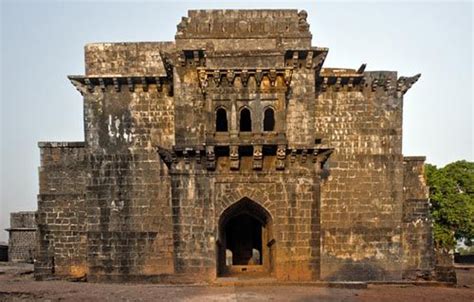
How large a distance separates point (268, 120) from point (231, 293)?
669cm

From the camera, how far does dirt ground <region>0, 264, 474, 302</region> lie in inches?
490

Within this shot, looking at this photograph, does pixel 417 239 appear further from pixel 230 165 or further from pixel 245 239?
pixel 230 165

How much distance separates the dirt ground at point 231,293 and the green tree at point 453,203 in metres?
14.3

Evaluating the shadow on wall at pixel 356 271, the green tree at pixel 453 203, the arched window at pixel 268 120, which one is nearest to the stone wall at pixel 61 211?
the arched window at pixel 268 120

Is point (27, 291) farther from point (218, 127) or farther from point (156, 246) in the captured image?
point (218, 127)

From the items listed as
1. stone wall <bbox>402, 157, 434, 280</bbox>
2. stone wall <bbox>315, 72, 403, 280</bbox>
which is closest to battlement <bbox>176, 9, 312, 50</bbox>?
stone wall <bbox>315, 72, 403, 280</bbox>

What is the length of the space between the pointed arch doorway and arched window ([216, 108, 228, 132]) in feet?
9.13

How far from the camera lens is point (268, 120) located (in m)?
16.8

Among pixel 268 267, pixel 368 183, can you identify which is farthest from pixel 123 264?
pixel 368 183

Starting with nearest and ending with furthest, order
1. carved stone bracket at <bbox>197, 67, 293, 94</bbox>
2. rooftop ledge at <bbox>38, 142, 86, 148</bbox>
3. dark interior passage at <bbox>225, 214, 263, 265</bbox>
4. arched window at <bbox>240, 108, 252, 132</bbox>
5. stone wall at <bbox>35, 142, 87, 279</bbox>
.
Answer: carved stone bracket at <bbox>197, 67, 293, 94</bbox>
arched window at <bbox>240, 108, 252, 132</bbox>
stone wall at <bbox>35, 142, 87, 279</bbox>
rooftop ledge at <bbox>38, 142, 86, 148</bbox>
dark interior passage at <bbox>225, 214, 263, 265</bbox>

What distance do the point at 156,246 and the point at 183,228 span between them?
2118 mm

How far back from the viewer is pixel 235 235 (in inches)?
849

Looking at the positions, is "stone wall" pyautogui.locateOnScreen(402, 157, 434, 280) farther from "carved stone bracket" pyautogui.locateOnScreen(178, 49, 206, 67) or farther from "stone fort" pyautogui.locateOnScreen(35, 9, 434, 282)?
"carved stone bracket" pyautogui.locateOnScreen(178, 49, 206, 67)

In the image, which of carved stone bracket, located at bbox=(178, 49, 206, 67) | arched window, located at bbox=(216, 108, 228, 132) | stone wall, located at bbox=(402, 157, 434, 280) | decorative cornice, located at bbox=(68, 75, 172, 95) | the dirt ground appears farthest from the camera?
stone wall, located at bbox=(402, 157, 434, 280)
